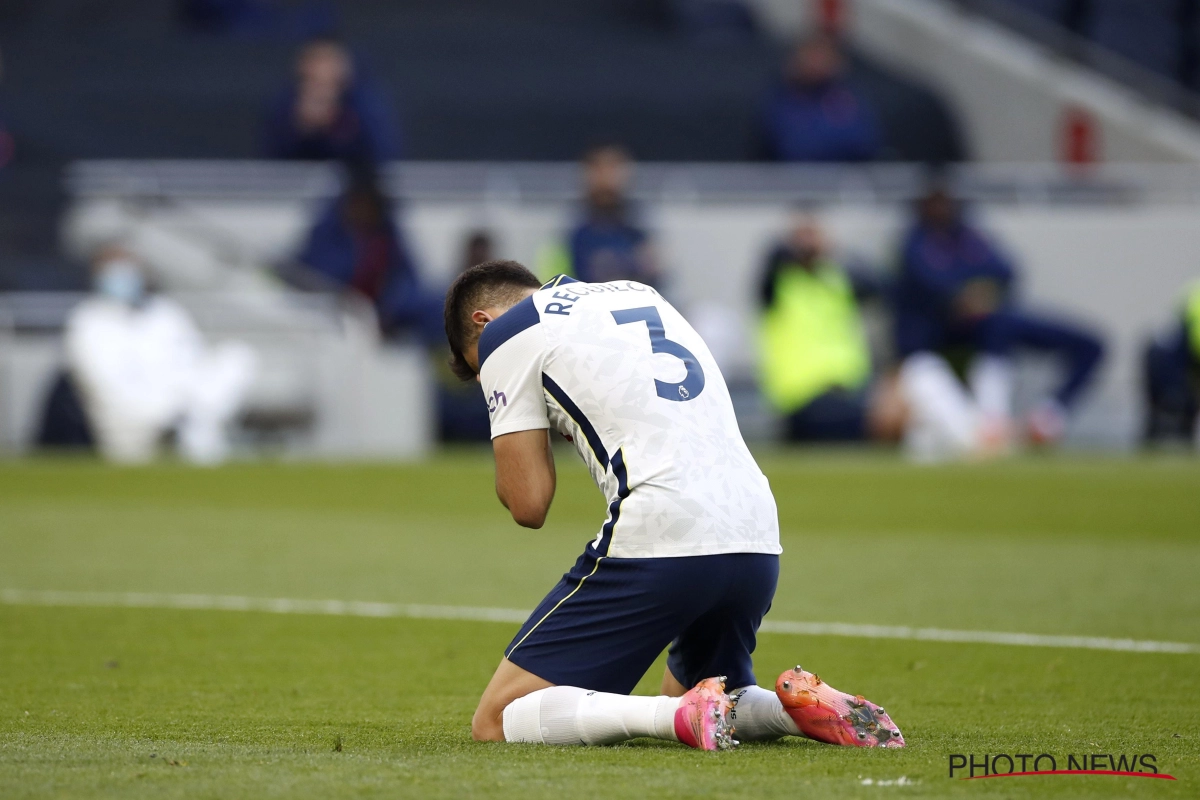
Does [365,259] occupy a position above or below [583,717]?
below

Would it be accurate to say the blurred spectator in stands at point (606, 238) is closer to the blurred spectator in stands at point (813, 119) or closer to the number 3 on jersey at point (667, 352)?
the blurred spectator in stands at point (813, 119)

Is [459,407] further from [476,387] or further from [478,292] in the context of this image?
[478,292]

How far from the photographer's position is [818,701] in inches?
170

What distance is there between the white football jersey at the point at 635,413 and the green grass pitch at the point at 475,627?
0.54 meters

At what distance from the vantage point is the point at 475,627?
7117 millimetres

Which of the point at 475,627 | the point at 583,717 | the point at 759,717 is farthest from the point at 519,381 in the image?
the point at 475,627

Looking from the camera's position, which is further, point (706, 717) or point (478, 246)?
point (478, 246)

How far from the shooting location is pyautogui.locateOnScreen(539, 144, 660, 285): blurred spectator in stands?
16172 millimetres

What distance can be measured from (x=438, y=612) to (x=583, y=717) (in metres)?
3.28

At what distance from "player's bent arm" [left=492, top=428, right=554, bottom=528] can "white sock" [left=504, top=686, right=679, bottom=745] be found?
0.43 meters

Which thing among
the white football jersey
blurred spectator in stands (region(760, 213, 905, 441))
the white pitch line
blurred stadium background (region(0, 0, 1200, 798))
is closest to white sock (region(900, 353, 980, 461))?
blurred stadium background (region(0, 0, 1200, 798))

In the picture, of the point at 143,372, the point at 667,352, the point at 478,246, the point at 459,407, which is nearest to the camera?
the point at 667,352

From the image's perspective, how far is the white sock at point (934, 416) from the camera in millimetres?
15297

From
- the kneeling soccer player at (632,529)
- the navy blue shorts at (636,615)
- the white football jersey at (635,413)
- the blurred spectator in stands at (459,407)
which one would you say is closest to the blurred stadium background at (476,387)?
the blurred spectator in stands at (459,407)
